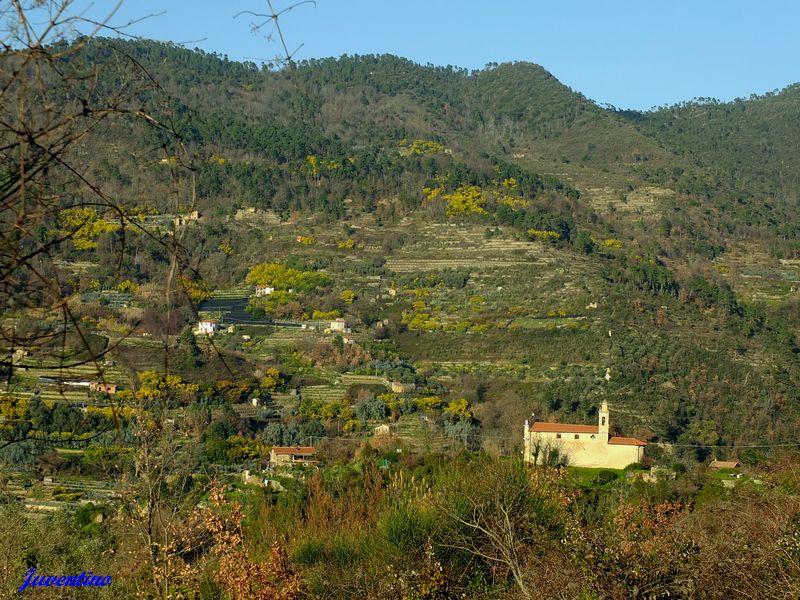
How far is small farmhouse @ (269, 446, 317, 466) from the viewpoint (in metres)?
25.3

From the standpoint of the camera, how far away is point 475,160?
185 ft

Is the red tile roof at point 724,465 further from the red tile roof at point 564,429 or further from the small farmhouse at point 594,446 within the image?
the red tile roof at point 564,429

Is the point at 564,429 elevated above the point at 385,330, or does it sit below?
below

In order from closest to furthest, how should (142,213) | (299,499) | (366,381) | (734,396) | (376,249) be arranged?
(142,213), (299,499), (734,396), (366,381), (376,249)

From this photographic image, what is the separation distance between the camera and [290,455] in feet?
84.7

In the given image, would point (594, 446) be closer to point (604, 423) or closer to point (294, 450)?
point (604, 423)

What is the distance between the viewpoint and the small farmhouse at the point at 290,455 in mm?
25344

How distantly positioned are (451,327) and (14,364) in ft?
124

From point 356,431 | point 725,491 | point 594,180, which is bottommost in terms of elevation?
point 356,431

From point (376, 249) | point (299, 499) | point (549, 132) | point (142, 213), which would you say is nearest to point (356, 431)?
point (299, 499)

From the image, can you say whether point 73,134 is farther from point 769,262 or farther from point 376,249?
point 769,262
